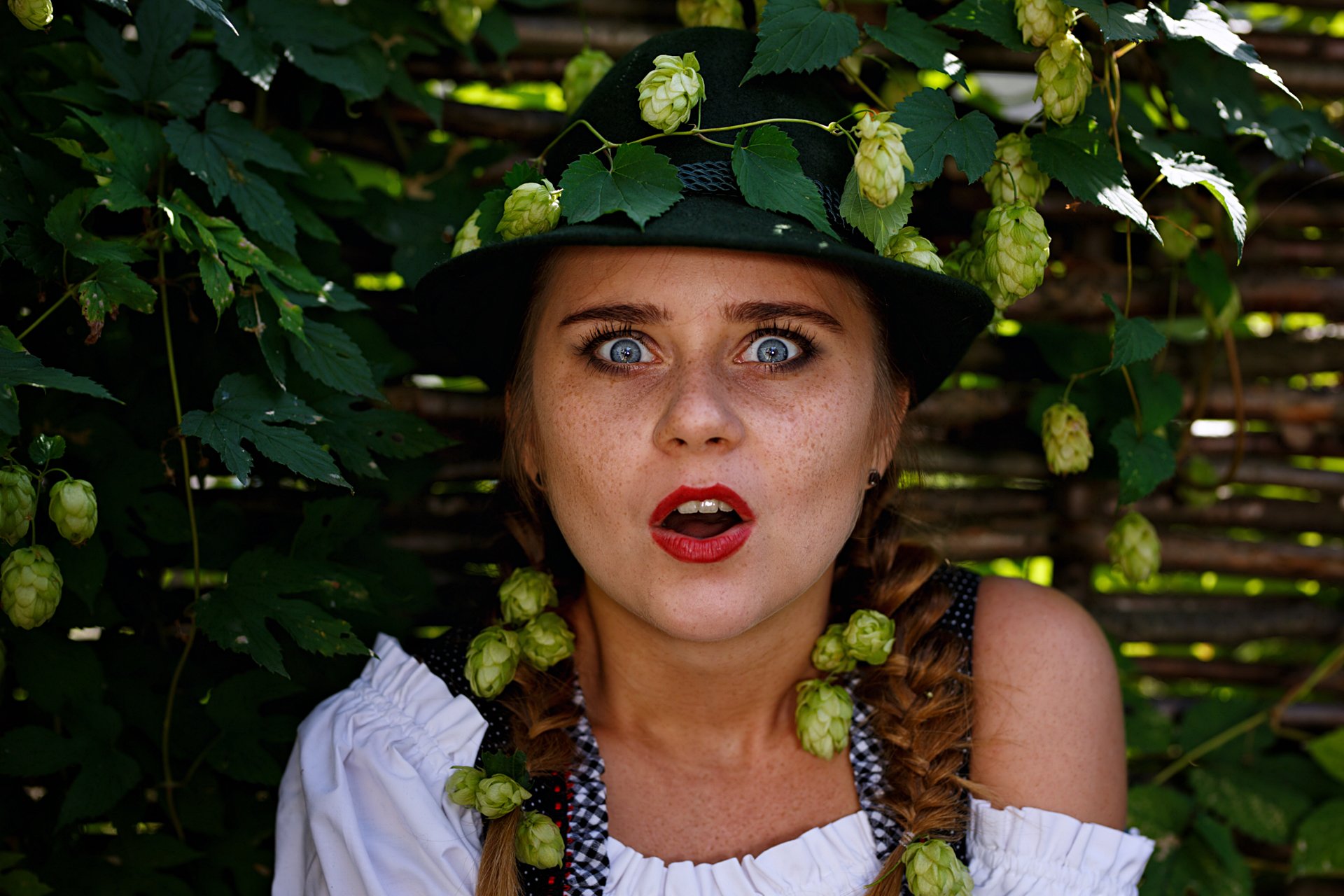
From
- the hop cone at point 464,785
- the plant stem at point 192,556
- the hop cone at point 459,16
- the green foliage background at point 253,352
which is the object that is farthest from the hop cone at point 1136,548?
the plant stem at point 192,556

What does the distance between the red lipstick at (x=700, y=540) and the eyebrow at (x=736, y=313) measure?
259 mm

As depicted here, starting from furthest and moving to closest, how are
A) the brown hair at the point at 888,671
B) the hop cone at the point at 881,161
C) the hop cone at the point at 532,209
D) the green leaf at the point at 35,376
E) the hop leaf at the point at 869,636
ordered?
1. the hop leaf at the point at 869,636
2. the brown hair at the point at 888,671
3. the hop cone at the point at 532,209
4. the hop cone at the point at 881,161
5. the green leaf at the point at 35,376

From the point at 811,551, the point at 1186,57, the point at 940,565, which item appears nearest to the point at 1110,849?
the point at 940,565

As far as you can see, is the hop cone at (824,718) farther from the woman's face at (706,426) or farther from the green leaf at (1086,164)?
the green leaf at (1086,164)

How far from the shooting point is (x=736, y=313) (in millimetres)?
1522

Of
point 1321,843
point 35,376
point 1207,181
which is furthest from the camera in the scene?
point 1321,843

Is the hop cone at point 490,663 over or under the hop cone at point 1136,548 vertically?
under

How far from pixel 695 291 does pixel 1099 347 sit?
3.41ft

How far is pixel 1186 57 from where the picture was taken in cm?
196

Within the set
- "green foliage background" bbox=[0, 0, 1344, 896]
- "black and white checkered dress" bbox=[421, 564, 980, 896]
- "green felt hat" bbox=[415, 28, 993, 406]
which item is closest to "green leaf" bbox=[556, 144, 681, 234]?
"green felt hat" bbox=[415, 28, 993, 406]

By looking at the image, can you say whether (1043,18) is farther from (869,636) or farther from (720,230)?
(869,636)

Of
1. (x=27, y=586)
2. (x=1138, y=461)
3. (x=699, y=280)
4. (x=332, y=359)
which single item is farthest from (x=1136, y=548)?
(x=27, y=586)

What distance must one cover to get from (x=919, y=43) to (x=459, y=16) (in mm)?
881

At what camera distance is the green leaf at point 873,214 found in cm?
148
